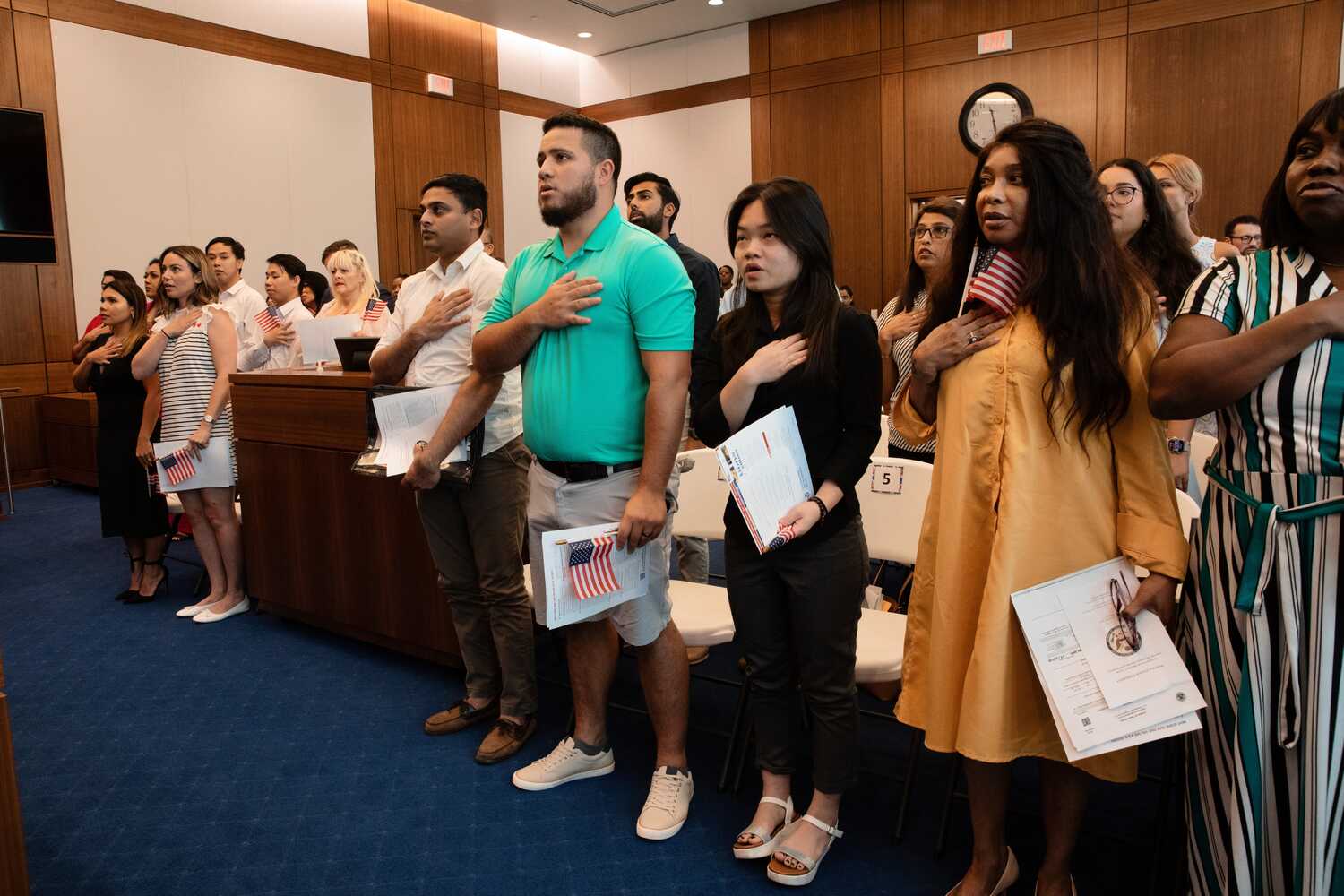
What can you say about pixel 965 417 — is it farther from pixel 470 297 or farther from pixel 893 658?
pixel 470 297

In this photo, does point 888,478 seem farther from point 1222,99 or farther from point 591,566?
point 1222,99

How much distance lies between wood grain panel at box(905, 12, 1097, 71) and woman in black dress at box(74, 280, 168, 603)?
26.0 feet

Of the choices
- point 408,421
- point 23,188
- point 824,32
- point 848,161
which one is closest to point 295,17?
point 23,188

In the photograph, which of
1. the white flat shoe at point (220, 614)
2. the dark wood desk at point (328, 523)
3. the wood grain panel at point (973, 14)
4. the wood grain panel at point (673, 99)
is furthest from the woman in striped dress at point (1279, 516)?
the wood grain panel at point (673, 99)

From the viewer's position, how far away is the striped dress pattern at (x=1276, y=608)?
4.47 feet

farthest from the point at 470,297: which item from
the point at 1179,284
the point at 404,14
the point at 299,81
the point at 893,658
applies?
the point at 404,14

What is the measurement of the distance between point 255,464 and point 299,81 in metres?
6.66

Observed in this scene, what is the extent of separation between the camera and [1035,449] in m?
1.65

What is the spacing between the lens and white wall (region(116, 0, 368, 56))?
8.32m

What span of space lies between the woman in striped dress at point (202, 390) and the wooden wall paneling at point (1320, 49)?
8.27 meters

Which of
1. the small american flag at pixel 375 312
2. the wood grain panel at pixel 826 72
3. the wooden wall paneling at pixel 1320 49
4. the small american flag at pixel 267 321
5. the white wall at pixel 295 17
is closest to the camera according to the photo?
the small american flag at pixel 375 312

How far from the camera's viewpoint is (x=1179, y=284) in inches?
98.2

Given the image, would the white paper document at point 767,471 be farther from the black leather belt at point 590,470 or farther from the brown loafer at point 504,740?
the brown loafer at point 504,740

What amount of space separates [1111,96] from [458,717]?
27.6 feet
